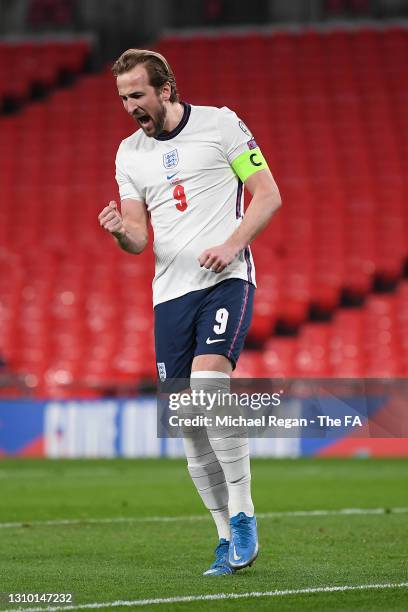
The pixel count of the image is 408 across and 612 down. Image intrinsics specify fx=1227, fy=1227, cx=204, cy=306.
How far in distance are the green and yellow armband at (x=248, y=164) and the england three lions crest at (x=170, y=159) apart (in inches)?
10.4

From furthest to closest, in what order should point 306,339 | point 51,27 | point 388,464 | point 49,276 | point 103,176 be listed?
1. point 51,27
2. point 103,176
3. point 49,276
4. point 306,339
5. point 388,464

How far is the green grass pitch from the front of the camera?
4652mm

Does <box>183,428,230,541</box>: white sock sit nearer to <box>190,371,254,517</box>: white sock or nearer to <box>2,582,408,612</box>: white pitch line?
<box>190,371,254,517</box>: white sock

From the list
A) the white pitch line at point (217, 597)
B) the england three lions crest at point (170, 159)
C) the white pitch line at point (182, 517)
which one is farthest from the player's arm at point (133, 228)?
the white pitch line at point (182, 517)

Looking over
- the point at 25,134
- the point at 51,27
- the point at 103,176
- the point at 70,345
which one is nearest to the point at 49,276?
the point at 70,345

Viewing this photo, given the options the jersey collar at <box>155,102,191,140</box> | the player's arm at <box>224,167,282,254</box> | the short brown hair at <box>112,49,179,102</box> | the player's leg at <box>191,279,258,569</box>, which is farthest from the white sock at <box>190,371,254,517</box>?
the short brown hair at <box>112,49,179,102</box>

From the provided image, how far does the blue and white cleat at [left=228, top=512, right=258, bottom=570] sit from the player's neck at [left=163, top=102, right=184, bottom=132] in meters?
1.67

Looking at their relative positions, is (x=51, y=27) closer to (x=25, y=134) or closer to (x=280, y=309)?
(x=25, y=134)

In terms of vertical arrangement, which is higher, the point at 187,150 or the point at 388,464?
the point at 187,150

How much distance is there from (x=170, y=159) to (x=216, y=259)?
0.65 m

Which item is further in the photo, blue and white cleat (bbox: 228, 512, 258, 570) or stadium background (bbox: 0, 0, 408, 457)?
stadium background (bbox: 0, 0, 408, 457)

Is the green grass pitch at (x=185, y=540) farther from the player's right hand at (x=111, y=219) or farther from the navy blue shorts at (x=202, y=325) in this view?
the player's right hand at (x=111, y=219)

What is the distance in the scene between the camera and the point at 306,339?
15.1 metres

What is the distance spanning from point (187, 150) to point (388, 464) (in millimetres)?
7957
